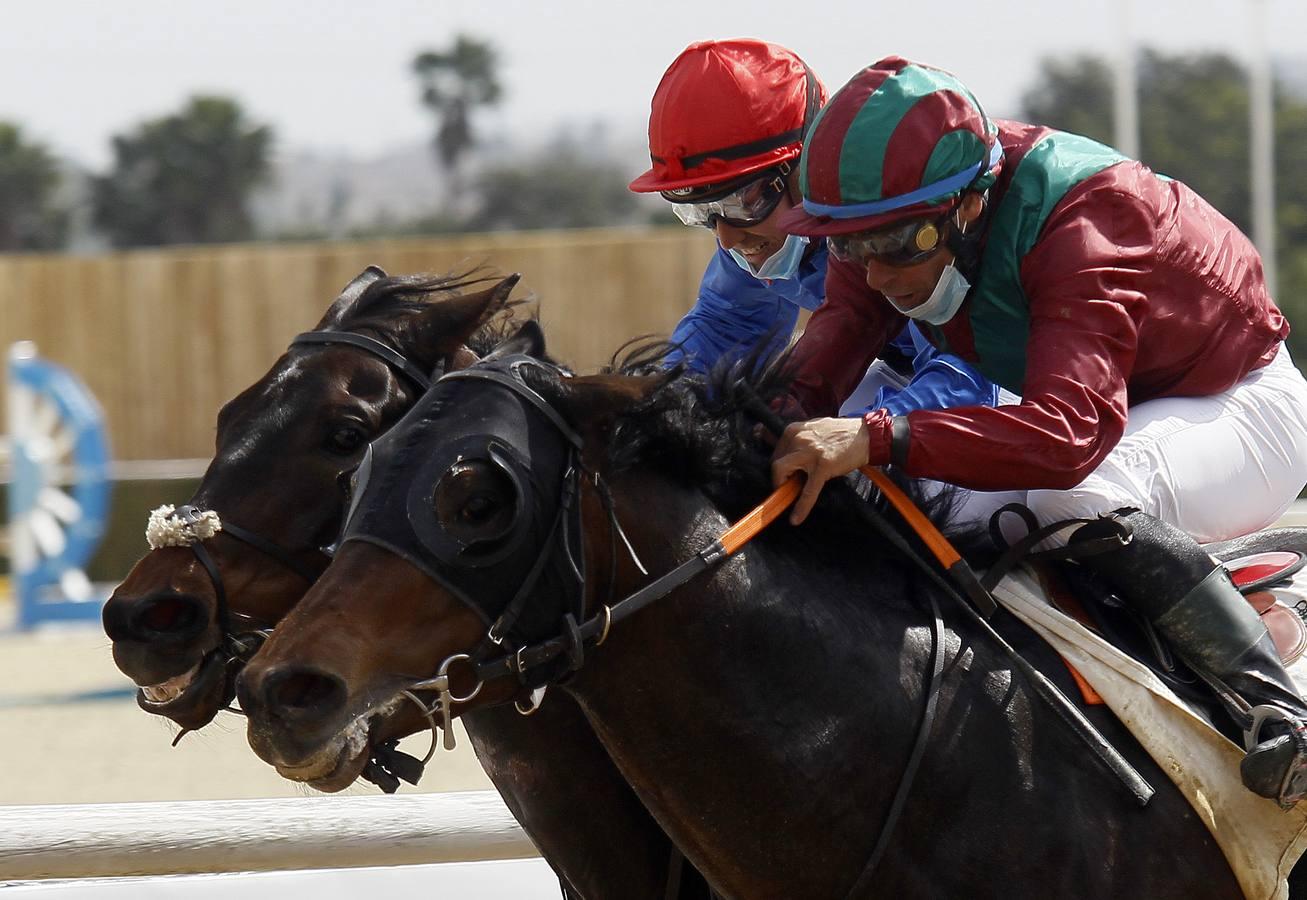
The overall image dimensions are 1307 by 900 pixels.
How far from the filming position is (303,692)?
222cm

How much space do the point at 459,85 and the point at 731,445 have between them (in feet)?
139

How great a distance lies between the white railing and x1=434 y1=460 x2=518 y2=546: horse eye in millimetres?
1794

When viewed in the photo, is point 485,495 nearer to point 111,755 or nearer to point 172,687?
point 172,687

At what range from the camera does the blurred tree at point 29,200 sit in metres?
34.3

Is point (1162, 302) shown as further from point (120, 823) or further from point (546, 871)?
point (120, 823)

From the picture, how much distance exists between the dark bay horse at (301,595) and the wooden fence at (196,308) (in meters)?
14.4

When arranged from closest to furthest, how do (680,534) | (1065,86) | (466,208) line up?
1. (680,534)
2. (1065,86)
3. (466,208)

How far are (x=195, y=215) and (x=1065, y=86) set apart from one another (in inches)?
695

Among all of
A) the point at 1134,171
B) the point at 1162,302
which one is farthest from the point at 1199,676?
the point at 1134,171

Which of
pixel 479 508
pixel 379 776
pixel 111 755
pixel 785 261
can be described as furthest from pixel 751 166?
pixel 111 755

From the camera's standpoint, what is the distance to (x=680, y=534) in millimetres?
2502

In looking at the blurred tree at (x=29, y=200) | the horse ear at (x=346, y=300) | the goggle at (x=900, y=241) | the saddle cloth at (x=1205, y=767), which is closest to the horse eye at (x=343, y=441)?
the horse ear at (x=346, y=300)

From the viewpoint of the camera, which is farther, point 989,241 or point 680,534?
point 989,241

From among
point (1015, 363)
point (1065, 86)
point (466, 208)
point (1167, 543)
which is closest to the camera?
point (1167, 543)
